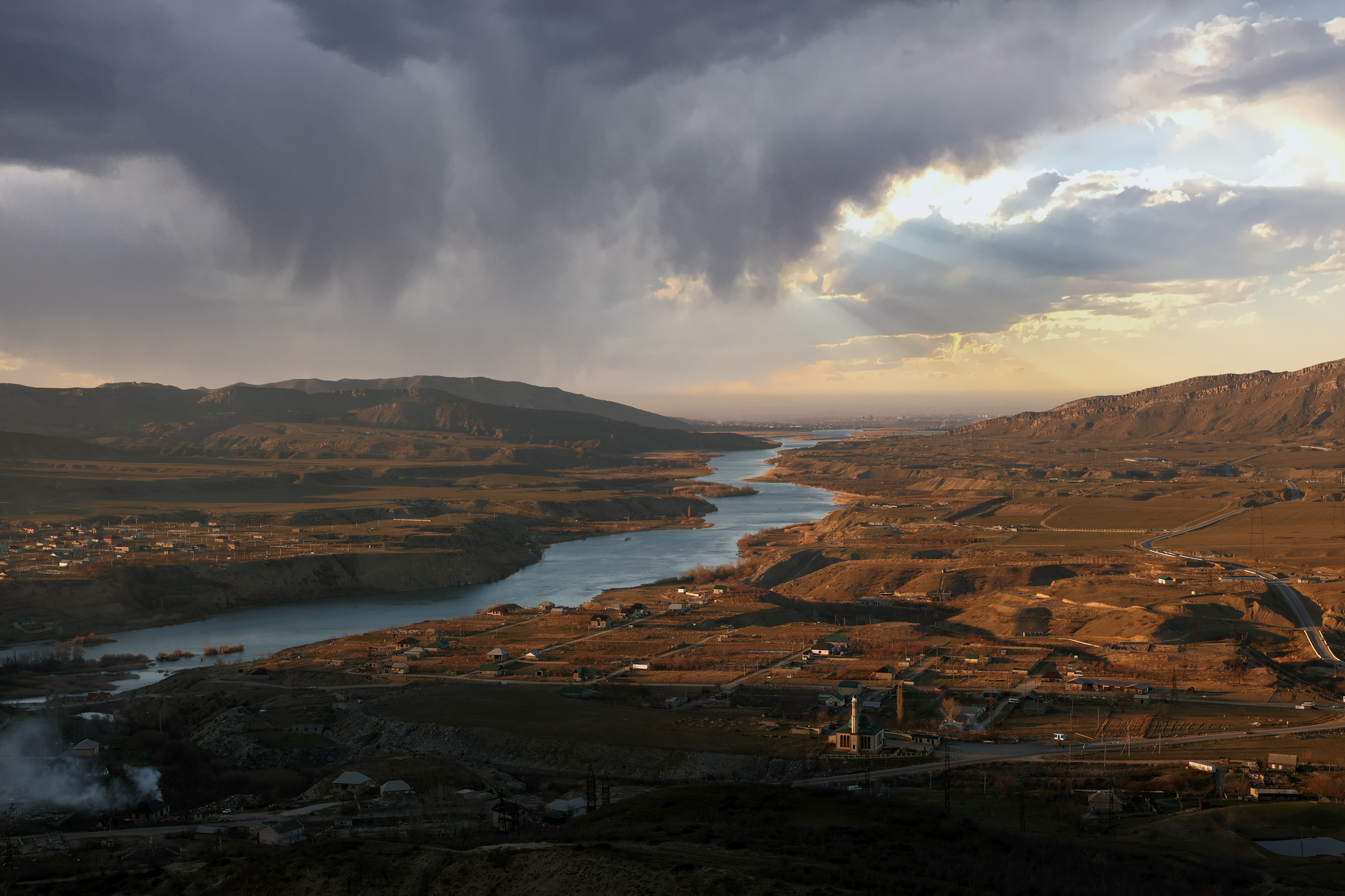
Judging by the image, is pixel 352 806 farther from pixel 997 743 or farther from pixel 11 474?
pixel 11 474

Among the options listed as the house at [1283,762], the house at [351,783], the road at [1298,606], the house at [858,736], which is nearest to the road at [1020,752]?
the house at [858,736]

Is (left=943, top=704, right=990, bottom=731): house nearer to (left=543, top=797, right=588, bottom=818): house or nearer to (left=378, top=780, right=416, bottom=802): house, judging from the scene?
(left=543, top=797, right=588, bottom=818): house

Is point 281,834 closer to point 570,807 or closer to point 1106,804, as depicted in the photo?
point 570,807

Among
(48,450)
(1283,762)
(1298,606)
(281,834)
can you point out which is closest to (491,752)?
(281,834)

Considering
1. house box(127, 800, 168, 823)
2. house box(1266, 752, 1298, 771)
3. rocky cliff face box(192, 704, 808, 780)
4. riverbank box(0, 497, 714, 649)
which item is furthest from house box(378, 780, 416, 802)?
riverbank box(0, 497, 714, 649)

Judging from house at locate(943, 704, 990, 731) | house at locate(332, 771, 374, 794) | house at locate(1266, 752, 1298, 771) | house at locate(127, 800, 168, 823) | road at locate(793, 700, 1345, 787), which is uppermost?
house at locate(1266, 752, 1298, 771)

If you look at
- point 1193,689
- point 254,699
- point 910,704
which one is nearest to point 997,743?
point 910,704
